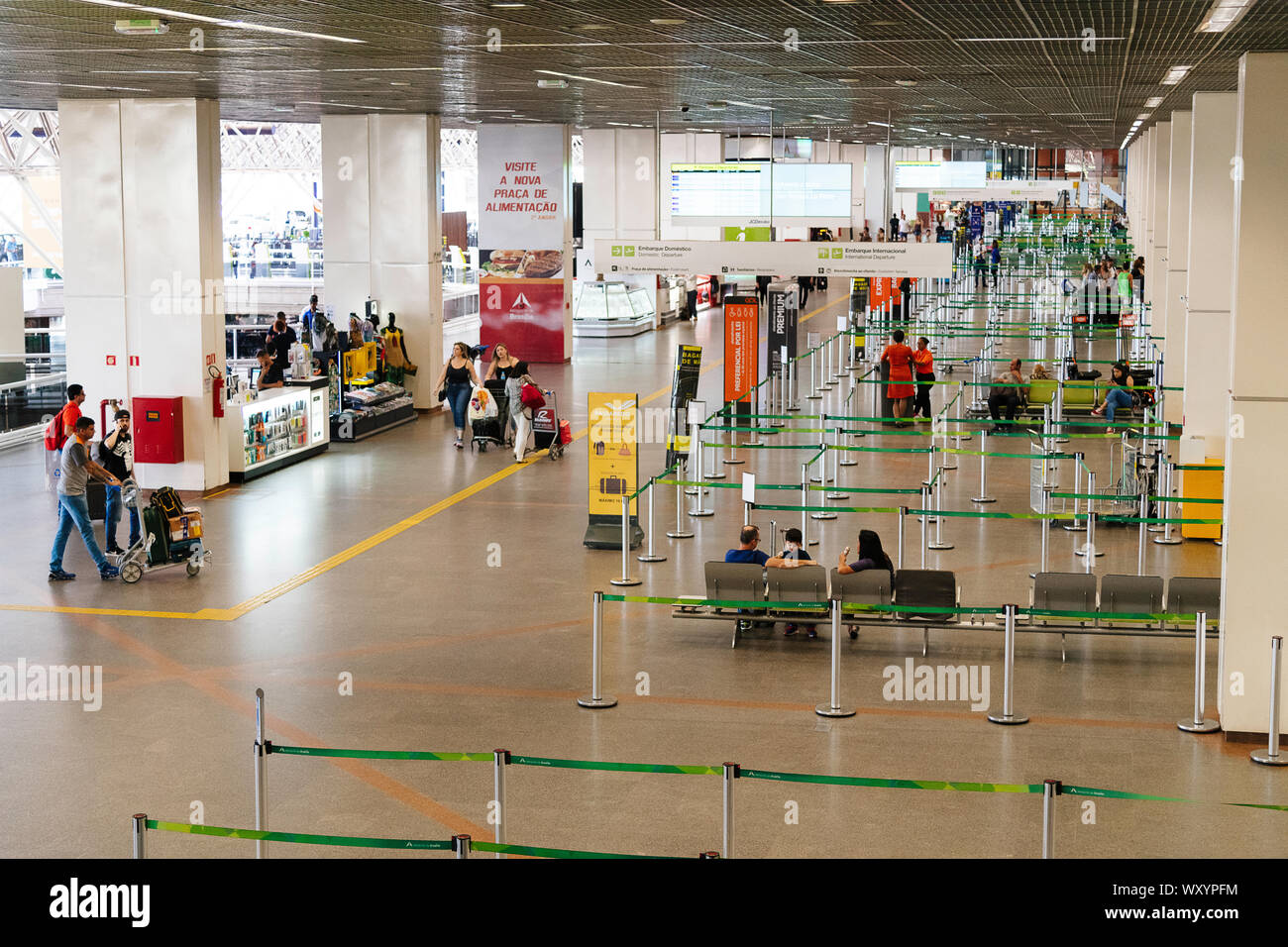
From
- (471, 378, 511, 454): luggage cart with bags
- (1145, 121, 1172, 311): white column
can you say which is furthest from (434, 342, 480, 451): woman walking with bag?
(1145, 121, 1172, 311): white column

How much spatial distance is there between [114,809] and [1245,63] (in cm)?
849

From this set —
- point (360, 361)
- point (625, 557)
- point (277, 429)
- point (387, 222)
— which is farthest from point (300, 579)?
point (387, 222)

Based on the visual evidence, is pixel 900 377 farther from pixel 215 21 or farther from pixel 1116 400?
pixel 215 21

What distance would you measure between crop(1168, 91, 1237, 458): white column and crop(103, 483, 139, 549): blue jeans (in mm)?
11622

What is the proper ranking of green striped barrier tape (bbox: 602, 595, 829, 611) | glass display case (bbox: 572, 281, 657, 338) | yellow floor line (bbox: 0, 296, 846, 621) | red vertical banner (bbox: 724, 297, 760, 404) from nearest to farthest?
green striped barrier tape (bbox: 602, 595, 829, 611)
yellow floor line (bbox: 0, 296, 846, 621)
red vertical banner (bbox: 724, 297, 760, 404)
glass display case (bbox: 572, 281, 657, 338)

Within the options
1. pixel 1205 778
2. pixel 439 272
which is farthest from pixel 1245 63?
pixel 439 272

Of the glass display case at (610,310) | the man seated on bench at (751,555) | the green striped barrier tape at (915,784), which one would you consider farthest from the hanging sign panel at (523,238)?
the green striped barrier tape at (915,784)

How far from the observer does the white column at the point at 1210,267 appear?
697 inches

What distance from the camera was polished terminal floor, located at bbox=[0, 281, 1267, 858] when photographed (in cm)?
870

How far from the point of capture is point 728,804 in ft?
24.3

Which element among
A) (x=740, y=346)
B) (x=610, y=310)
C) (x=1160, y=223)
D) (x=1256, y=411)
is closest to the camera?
(x=1256, y=411)

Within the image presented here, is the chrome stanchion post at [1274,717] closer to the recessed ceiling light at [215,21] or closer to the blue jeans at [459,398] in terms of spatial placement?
the recessed ceiling light at [215,21]

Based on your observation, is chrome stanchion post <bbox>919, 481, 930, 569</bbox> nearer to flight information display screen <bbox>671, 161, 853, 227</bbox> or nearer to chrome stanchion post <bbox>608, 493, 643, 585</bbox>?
chrome stanchion post <bbox>608, 493, 643, 585</bbox>

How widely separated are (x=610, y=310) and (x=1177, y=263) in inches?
695
